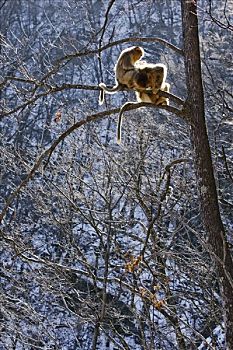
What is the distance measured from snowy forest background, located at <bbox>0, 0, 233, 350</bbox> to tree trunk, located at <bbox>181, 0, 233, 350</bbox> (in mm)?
168

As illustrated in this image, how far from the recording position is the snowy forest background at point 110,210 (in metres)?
6.18

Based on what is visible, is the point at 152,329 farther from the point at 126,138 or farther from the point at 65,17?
the point at 65,17

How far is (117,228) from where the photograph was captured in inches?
383

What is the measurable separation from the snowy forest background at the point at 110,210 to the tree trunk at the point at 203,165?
6.6 inches

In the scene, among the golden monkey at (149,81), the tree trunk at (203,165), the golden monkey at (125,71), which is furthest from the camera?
the golden monkey at (125,71)

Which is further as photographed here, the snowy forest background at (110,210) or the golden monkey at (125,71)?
the snowy forest background at (110,210)

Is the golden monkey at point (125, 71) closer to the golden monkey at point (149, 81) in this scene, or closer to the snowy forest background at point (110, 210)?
the golden monkey at point (149, 81)

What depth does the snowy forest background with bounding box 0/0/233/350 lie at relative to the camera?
20.3 feet

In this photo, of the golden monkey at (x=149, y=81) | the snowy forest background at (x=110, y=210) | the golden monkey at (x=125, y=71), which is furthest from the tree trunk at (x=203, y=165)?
the golden monkey at (x=125, y=71)

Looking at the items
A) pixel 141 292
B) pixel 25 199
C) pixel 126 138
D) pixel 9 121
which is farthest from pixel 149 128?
pixel 9 121

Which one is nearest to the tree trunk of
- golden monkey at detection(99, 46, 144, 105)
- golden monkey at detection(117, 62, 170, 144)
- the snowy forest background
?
the snowy forest background

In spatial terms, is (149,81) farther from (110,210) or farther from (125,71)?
(110,210)

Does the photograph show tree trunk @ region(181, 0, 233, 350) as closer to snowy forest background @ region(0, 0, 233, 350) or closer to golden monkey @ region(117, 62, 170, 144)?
snowy forest background @ region(0, 0, 233, 350)

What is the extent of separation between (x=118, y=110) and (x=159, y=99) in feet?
2.31
